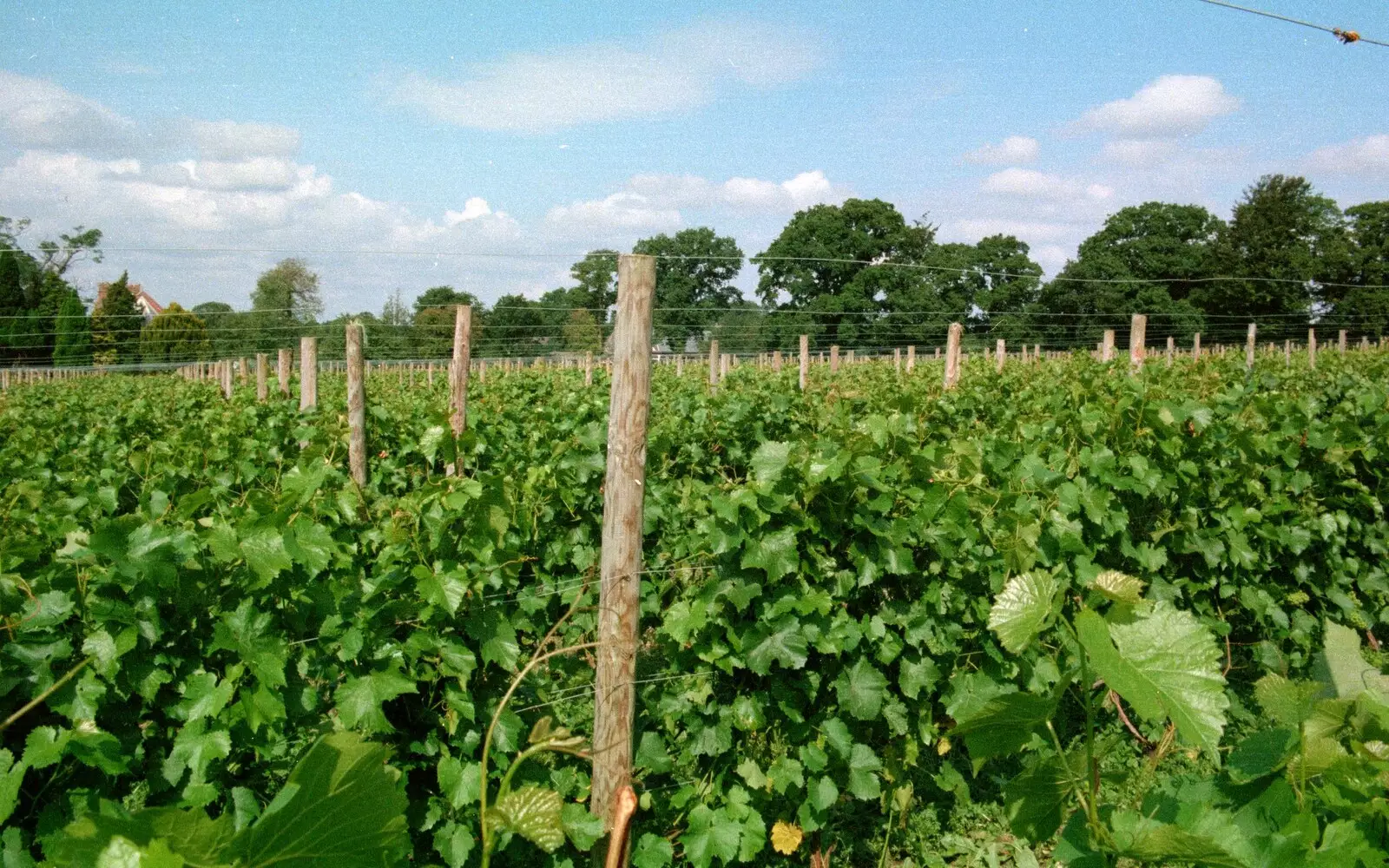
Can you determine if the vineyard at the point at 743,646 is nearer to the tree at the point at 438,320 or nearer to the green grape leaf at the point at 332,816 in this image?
the green grape leaf at the point at 332,816

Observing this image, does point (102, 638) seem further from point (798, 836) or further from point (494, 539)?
point (798, 836)

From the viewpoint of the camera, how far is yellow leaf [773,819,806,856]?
313cm

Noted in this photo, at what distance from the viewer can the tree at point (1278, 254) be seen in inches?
2116

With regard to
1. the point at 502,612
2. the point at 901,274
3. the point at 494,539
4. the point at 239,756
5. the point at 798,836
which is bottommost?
the point at 798,836

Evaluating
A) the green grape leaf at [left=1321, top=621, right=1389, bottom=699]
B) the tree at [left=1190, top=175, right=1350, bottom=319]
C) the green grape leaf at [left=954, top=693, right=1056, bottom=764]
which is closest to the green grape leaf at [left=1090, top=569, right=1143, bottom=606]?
the green grape leaf at [left=954, top=693, right=1056, bottom=764]

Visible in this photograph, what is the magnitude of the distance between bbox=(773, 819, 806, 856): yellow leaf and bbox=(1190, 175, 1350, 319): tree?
5945 centimetres

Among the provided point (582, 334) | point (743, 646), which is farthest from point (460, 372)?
point (582, 334)

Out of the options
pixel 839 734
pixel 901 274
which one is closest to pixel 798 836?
pixel 839 734

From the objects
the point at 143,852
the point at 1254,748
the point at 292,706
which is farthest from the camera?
the point at 292,706

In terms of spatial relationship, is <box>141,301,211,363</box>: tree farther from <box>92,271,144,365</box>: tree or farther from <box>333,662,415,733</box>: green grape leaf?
<box>333,662,415,733</box>: green grape leaf

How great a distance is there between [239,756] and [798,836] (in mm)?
1847

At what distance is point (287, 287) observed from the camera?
221 ft

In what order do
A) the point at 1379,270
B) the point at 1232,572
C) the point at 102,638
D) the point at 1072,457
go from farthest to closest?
the point at 1379,270 → the point at 1232,572 → the point at 1072,457 → the point at 102,638

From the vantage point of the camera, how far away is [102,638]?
1.82m
